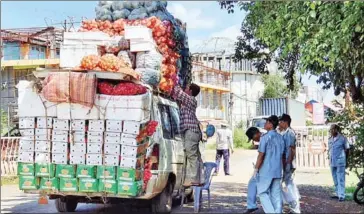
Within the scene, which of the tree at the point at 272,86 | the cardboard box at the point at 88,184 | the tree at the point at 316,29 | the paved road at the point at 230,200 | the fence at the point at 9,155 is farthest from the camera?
the tree at the point at 272,86

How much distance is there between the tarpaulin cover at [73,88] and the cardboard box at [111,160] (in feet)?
2.57

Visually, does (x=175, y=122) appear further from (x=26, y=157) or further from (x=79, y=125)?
(x=26, y=157)

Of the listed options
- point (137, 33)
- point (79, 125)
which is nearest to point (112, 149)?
point (79, 125)

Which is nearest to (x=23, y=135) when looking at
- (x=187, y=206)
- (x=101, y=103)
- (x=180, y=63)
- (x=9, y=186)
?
(x=101, y=103)

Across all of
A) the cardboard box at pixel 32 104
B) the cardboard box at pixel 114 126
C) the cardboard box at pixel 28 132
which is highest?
the cardboard box at pixel 32 104

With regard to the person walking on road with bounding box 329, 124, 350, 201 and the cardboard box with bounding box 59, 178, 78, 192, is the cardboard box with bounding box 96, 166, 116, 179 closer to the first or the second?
the cardboard box with bounding box 59, 178, 78, 192

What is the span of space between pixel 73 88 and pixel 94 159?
1.05 m

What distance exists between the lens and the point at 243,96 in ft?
128

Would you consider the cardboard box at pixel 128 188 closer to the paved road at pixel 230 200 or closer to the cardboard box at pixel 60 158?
the cardboard box at pixel 60 158

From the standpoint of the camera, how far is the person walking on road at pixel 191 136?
8.80 metres

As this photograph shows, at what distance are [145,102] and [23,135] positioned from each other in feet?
6.06

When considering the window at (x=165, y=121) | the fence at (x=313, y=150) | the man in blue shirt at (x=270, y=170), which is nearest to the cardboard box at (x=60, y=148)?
the window at (x=165, y=121)

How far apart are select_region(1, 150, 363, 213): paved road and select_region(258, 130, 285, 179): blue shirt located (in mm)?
2066

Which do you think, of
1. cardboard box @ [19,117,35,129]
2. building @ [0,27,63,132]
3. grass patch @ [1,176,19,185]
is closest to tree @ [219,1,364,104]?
cardboard box @ [19,117,35,129]
